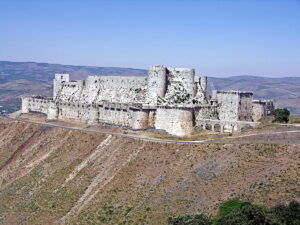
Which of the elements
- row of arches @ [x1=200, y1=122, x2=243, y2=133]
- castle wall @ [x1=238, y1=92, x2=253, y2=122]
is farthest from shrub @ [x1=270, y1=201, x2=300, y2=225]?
castle wall @ [x1=238, y1=92, x2=253, y2=122]

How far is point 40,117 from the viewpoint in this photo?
121812 millimetres

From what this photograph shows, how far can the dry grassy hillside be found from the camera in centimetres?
6091

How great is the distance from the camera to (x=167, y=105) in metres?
88.4

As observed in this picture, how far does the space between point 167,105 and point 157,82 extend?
682 centimetres

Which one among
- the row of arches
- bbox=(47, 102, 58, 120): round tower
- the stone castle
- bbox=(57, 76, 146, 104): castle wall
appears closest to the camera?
the stone castle

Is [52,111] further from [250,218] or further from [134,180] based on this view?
[250,218]

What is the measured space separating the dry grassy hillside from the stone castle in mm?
7126

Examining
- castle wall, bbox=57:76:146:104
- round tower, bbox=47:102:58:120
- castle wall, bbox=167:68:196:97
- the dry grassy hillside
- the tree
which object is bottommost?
the dry grassy hillside

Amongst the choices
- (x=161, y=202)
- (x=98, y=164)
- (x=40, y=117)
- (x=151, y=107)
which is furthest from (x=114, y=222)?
(x=40, y=117)

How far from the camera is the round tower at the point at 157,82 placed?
304 feet

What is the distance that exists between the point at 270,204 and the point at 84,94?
65566 mm

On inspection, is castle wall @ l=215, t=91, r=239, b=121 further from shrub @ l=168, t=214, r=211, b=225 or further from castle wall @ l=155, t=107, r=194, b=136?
shrub @ l=168, t=214, r=211, b=225

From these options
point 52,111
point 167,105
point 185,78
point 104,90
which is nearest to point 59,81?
point 52,111

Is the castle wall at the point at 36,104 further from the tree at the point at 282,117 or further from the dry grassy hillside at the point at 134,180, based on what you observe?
the tree at the point at 282,117
